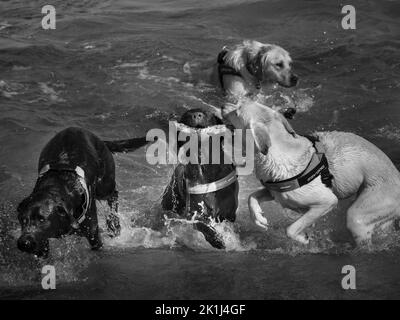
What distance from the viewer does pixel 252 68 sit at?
30.8 feet

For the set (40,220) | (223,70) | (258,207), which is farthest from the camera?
(223,70)

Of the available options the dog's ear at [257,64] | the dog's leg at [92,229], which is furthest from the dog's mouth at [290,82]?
the dog's leg at [92,229]

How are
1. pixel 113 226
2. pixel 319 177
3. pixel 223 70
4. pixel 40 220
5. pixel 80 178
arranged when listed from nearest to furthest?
pixel 40 220 → pixel 80 178 → pixel 319 177 → pixel 113 226 → pixel 223 70

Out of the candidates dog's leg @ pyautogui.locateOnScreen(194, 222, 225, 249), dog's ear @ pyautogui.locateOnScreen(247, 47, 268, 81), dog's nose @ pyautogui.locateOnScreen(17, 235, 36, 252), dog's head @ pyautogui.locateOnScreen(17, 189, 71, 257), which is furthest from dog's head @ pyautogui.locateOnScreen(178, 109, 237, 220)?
dog's ear @ pyautogui.locateOnScreen(247, 47, 268, 81)

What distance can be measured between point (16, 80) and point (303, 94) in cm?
463

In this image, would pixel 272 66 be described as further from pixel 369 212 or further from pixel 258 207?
pixel 369 212

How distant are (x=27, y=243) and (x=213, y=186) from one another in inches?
70.4

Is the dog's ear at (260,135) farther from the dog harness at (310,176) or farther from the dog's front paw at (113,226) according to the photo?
the dog's front paw at (113,226)

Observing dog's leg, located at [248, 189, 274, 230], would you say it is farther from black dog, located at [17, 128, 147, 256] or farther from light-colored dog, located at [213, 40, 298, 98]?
light-colored dog, located at [213, 40, 298, 98]

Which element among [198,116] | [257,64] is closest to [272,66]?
[257,64]

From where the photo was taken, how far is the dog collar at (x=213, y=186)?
622cm

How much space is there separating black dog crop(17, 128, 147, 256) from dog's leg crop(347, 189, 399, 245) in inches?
88.0

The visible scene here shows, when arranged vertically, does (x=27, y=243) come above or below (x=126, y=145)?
below

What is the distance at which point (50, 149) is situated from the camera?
20.0ft
